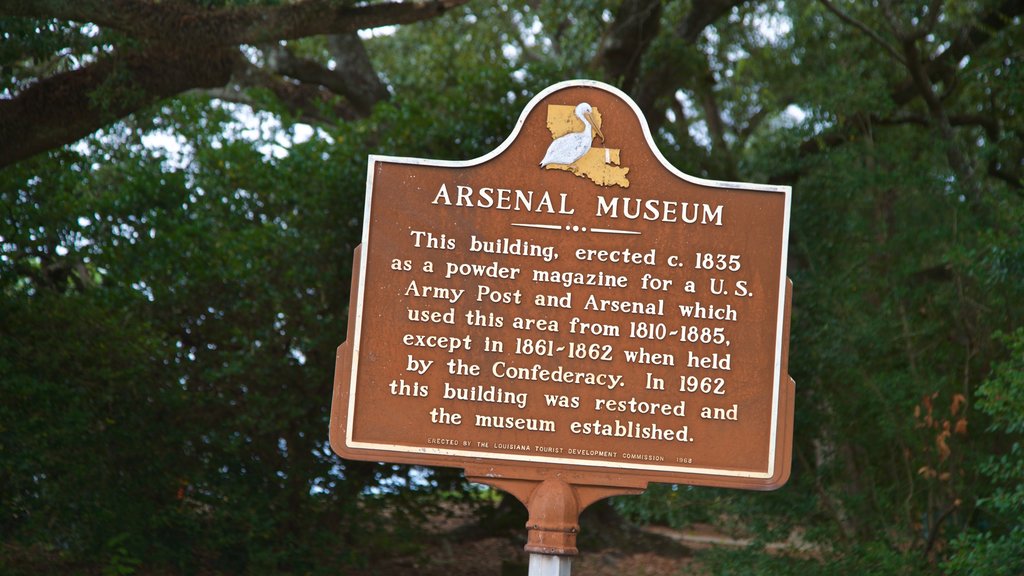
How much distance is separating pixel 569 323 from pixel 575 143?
869 mm

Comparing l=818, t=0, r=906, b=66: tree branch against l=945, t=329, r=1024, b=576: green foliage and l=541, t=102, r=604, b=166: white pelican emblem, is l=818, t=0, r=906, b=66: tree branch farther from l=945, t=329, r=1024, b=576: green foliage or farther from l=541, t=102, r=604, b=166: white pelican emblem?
l=541, t=102, r=604, b=166: white pelican emblem

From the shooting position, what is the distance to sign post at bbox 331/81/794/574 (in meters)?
5.23

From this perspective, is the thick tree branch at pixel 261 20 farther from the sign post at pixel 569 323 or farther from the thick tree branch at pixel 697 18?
the thick tree branch at pixel 697 18

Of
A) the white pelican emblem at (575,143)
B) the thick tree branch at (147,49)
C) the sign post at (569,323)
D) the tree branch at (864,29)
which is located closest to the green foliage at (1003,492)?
the sign post at (569,323)

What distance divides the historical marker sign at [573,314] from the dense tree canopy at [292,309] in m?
2.66

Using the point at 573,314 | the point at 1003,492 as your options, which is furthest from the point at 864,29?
the point at 573,314

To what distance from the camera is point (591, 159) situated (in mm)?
5398

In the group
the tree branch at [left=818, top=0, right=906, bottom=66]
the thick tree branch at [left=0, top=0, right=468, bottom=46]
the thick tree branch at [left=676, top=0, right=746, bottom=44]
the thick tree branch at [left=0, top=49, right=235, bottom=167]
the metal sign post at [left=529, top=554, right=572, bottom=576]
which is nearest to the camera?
the metal sign post at [left=529, top=554, right=572, bottom=576]

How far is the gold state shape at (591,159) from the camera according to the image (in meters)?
5.38

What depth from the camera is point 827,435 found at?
9.55 m

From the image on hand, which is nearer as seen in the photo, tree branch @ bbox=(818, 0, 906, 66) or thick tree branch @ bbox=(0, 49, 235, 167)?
thick tree branch @ bbox=(0, 49, 235, 167)

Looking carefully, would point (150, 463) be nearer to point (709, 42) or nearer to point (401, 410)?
point (401, 410)

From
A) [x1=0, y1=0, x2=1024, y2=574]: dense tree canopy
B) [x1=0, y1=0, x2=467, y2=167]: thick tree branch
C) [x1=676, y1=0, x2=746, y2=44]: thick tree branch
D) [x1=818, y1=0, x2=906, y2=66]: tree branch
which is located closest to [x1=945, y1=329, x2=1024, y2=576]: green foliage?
[x1=0, y1=0, x2=1024, y2=574]: dense tree canopy

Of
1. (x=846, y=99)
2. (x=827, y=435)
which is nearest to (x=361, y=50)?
(x=846, y=99)
